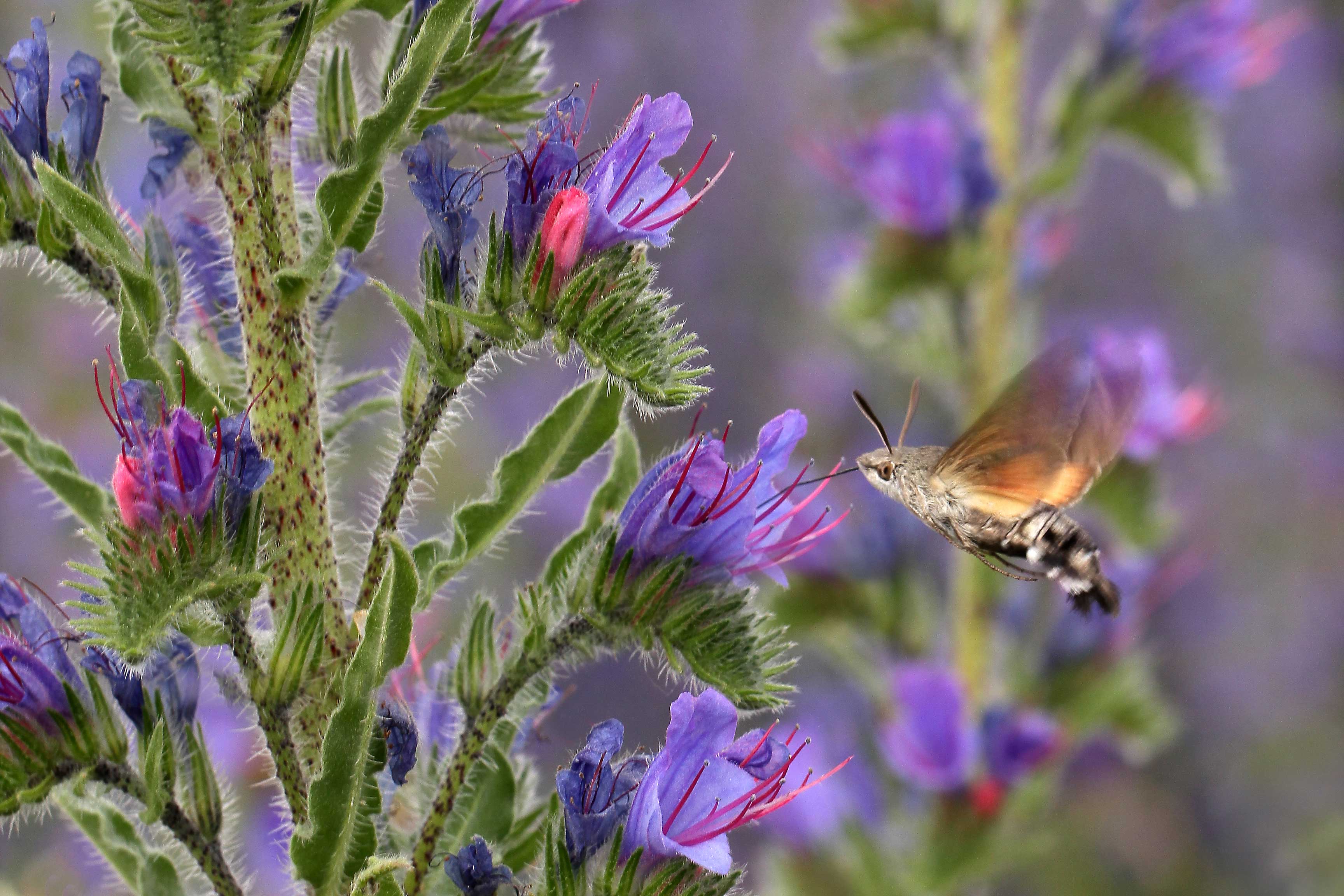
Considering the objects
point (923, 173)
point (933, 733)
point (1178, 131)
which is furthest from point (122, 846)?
point (1178, 131)

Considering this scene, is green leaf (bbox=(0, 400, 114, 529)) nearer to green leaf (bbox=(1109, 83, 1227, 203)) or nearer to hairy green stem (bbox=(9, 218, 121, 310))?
hairy green stem (bbox=(9, 218, 121, 310))

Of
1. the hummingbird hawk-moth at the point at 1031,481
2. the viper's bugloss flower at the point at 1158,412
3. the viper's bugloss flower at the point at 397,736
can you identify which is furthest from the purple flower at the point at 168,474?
the viper's bugloss flower at the point at 1158,412

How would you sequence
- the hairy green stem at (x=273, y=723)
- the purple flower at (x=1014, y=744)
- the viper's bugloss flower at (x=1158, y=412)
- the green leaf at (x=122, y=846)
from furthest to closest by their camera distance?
the viper's bugloss flower at (x=1158, y=412) < the purple flower at (x=1014, y=744) < the green leaf at (x=122, y=846) < the hairy green stem at (x=273, y=723)

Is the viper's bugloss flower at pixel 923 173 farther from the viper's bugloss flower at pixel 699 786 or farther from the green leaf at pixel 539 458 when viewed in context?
the viper's bugloss flower at pixel 699 786

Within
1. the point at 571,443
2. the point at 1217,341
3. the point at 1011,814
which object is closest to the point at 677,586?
the point at 571,443

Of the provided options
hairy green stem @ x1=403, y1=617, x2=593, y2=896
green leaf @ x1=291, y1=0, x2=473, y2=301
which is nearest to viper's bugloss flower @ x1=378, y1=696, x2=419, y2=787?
hairy green stem @ x1=403, y1=617, x2=593, y2=896

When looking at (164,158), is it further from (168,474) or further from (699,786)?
(699,786)
